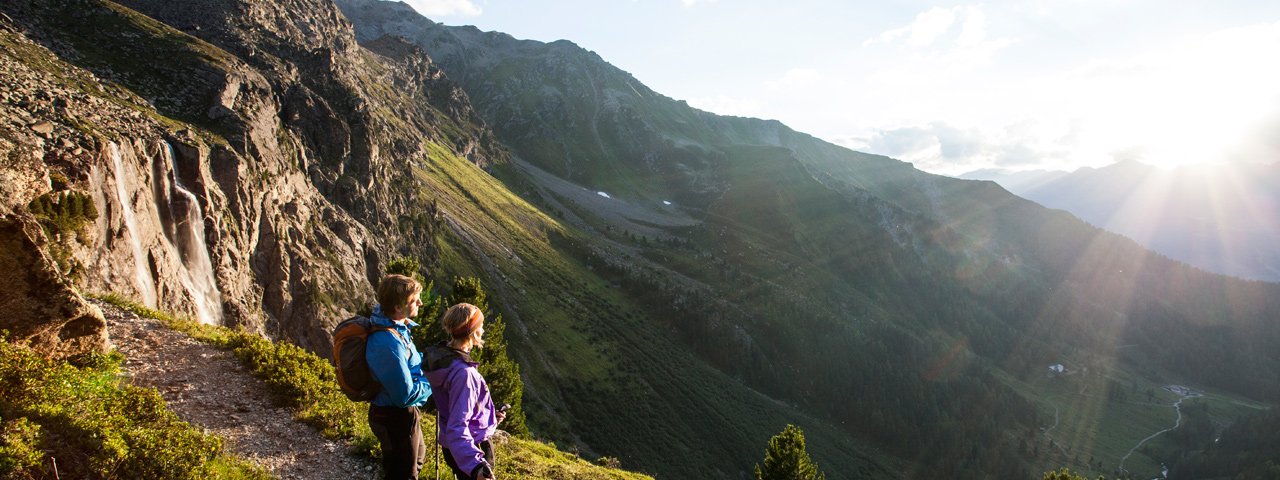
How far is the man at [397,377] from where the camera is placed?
768 cm

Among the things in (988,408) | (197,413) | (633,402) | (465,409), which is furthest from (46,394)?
(988,408)

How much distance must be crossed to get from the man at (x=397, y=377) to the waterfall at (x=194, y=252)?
3692cm

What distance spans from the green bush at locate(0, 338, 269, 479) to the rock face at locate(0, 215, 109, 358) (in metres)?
0.72

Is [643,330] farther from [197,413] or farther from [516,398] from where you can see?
[197,413]

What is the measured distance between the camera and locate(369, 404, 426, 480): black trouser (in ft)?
27.9

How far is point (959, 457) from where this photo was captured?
169375mm

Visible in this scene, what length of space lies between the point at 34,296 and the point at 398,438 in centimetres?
757

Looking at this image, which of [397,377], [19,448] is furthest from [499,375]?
[397,377]

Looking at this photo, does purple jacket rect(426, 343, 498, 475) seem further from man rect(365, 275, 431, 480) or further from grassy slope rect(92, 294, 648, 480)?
grassy slope rect(92, 294, 648, 480)

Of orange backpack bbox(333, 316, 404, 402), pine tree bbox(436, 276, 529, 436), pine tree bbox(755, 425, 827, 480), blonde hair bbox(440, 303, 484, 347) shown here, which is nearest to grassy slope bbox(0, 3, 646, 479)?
orange backpack bbox(333, 316, 404, 402)

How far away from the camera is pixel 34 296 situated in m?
10.1

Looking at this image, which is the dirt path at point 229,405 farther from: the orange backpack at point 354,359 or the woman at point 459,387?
the woman at point 459,387

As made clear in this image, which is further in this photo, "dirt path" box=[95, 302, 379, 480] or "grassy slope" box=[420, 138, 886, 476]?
"grassy slope" box=[420, 138, 886, 476]

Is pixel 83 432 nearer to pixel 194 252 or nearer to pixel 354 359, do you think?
pixel 354 359
